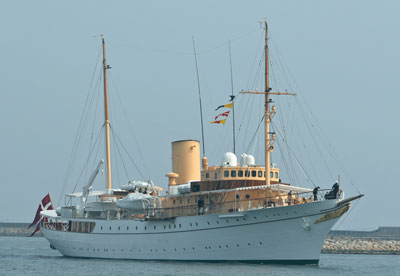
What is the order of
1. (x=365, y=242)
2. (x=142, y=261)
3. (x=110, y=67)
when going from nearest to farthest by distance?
(x=142, y=261), (x=110, y=67), (x=365, y=242)

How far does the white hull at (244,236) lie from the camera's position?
4778cm

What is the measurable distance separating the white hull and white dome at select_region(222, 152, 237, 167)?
4.39 meters

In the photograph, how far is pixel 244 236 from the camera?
159ft

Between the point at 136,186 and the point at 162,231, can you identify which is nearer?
the point at 162,231

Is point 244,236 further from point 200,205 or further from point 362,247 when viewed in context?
point 362,247

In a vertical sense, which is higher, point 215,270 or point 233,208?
point 233,208

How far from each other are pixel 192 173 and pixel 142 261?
7.15m

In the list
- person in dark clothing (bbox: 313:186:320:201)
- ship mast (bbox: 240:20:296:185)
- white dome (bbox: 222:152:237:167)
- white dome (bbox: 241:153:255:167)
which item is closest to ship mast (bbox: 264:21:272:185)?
ship mast (bbox: 240:20:296:185)

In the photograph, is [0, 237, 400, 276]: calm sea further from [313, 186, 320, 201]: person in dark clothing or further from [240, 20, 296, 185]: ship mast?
[240, 20, 296, 185]: ship mast

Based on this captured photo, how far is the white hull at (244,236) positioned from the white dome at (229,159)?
439 centimetres

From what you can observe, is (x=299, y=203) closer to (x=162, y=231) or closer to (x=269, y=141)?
(x=269, y=141)

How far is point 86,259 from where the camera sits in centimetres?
5803

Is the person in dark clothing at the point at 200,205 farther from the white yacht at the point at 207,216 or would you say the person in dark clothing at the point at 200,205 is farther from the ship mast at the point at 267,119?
the ship mast at the point at 267,119

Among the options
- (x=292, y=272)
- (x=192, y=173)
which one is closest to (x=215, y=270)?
(x=292, y=272)
